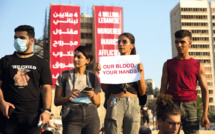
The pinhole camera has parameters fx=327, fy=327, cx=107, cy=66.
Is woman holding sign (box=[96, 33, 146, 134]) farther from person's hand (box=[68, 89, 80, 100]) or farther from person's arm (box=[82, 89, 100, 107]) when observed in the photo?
person's hand (box=[68, 89, 80, 100])

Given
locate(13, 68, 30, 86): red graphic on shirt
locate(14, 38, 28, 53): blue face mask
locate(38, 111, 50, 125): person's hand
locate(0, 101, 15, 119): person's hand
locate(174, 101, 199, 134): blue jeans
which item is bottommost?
locate(174, 101, 199, 134): blue jeans

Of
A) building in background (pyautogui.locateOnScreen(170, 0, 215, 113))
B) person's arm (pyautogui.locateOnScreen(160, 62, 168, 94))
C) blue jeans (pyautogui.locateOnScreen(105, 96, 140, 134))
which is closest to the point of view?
blue jeans (pyautogui.locateOnScreen(105, 96, 140, 134))

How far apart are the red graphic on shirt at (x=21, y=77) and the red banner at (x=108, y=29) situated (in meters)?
36.4

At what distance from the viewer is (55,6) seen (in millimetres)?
41406

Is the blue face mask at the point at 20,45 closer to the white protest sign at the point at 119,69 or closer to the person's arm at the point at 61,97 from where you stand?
the person's arm at the point at 61,97

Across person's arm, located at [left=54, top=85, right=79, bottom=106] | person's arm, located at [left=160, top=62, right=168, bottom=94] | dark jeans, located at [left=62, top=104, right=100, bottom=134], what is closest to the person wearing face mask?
person's arm, located at [left=54, top=85, right=79, bottom=106]

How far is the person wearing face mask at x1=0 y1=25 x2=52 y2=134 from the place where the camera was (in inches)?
152

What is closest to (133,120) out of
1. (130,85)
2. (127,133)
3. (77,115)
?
(127,133)

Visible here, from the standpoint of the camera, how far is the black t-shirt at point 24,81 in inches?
154

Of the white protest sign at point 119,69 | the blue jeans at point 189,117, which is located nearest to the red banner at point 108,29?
the white protest sign at point 119,69

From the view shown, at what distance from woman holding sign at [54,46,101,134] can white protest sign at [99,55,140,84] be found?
1.11 ft

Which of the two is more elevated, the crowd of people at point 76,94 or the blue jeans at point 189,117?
the crowd of people at point 76,94

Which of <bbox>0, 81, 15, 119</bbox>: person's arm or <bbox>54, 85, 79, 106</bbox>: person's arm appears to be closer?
<bbox>0, 81, 15, 119</bbox>: person's arm

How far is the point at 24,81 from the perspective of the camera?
398cm
